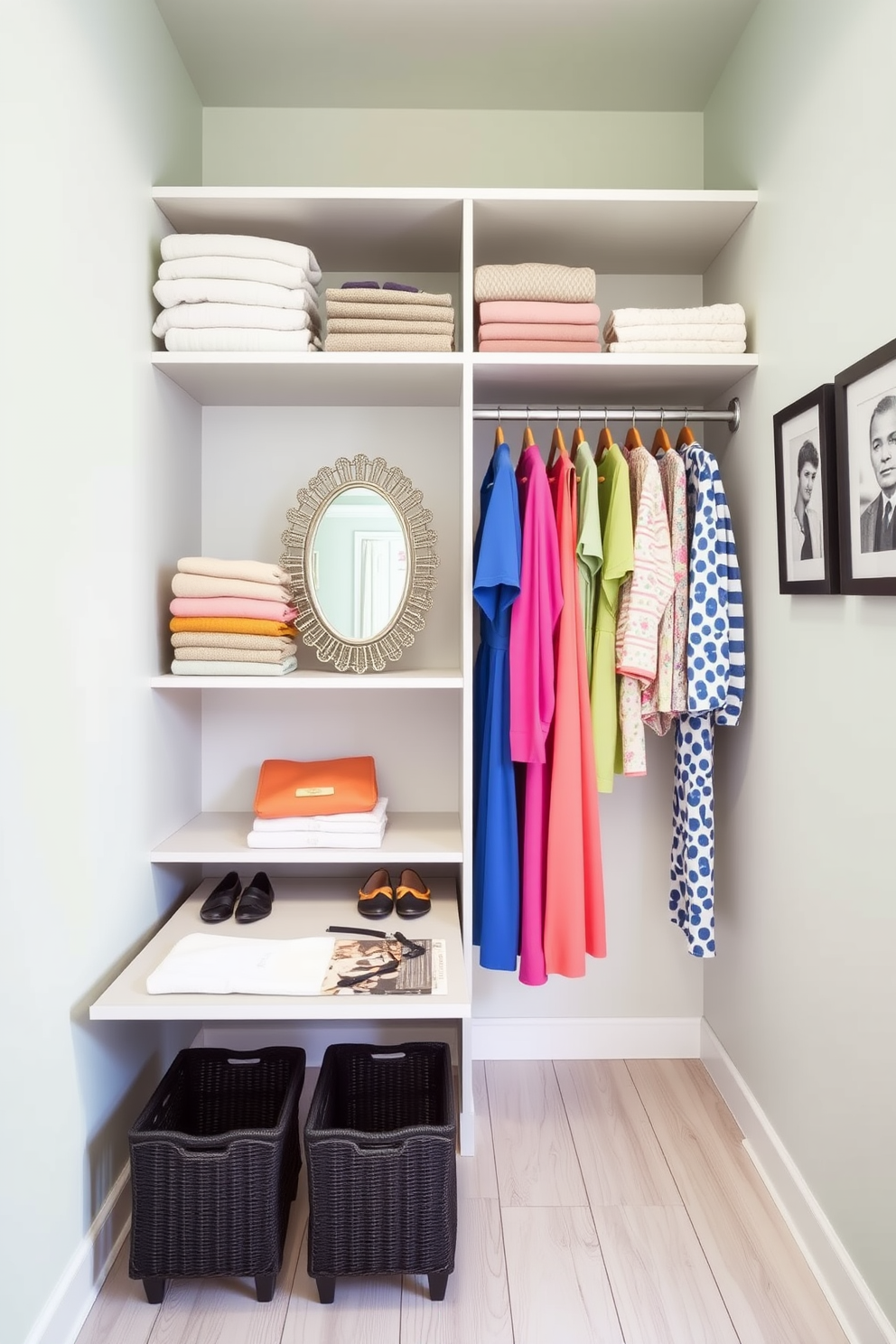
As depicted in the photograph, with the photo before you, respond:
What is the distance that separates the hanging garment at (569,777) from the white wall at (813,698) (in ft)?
1.36

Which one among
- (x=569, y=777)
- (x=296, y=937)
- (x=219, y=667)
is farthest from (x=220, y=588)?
(x=569, y=777)

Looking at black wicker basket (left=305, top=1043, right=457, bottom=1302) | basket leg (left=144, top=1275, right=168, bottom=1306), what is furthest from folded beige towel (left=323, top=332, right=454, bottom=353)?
basket leg (left=144, top=1275, right=168, bottom=1306)

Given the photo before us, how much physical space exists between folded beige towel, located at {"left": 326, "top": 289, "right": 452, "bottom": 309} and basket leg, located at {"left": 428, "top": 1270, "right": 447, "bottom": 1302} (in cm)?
204

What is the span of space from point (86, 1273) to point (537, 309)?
2199 millimetres

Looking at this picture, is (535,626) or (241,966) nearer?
(241,966)

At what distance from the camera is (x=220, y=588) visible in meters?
2.04

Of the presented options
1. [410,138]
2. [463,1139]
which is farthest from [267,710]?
[410,138]

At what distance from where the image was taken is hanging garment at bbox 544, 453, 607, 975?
2008 millimetres

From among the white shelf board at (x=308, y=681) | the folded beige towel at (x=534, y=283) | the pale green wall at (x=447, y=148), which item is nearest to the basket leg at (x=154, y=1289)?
the white shelf board at (x=308, y=681)

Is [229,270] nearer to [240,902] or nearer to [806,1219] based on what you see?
[240,902]

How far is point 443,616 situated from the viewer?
2.45 meters

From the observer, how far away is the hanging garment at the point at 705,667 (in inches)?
78.3

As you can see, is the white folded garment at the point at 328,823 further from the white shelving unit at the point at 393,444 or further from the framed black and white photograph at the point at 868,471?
the framed black and white photograph at the point at 868,471

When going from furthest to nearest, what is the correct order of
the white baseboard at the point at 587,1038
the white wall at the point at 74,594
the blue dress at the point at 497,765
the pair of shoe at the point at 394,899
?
the white baseboard at the point at 587,1038
the pair of shoe at the point at 394,899
the blue dress at the point at 497,765
the white wall at the point at 74,594
